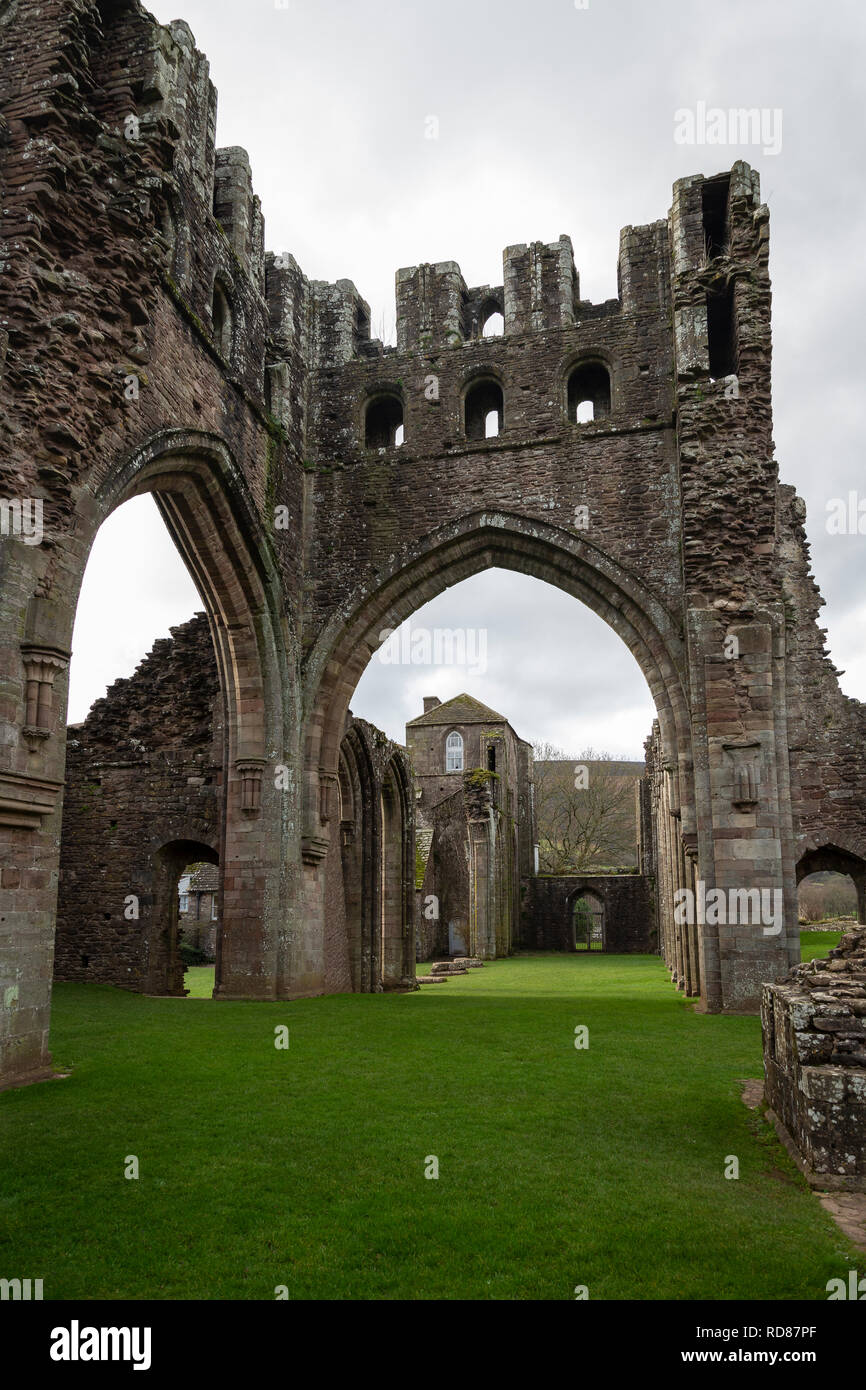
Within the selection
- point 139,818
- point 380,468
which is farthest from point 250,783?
point 380,468

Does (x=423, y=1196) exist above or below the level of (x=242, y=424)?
below

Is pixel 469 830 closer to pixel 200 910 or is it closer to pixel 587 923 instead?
pixel 200 910

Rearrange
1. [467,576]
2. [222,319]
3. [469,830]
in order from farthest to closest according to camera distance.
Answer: [469,830] < [467,576] < [222,319]

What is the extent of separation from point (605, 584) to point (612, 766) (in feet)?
166

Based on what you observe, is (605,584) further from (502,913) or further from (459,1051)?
(502,913)

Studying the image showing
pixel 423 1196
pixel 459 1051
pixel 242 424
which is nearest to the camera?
pixel 423 1196

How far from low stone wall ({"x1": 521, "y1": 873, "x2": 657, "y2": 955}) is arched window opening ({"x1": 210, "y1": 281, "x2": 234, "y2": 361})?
28.6 metres

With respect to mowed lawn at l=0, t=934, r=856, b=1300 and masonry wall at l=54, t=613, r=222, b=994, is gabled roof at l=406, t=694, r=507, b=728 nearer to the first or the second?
masonry wall at l=54, t=613, r=222, b=994

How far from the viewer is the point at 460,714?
149 ft

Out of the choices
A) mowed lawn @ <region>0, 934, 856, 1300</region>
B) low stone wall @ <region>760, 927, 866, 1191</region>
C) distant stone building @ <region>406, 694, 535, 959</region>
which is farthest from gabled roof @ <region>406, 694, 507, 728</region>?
low stone wall @ <region>760, 927, 866, 1191</region>

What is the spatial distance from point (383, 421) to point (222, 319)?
3.94 metres

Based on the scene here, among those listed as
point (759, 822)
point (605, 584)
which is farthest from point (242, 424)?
point (759, 822)

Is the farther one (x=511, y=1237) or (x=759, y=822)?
(x=759, y=822)
